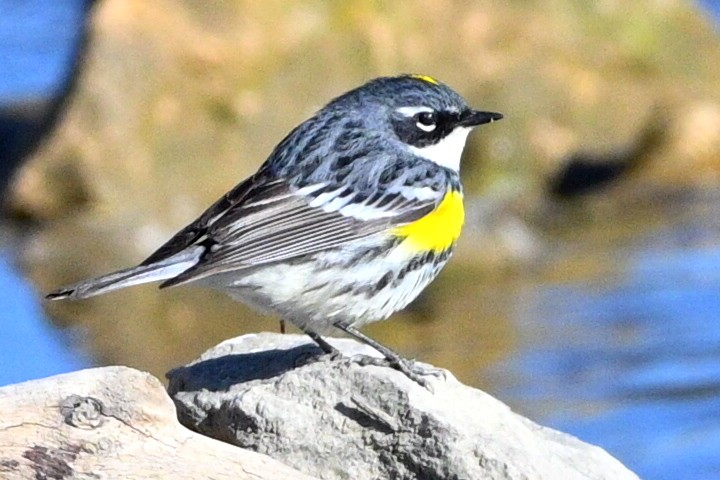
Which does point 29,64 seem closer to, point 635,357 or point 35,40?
point 35,40

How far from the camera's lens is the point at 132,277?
23.5 ft

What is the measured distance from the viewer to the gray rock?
22.2ft

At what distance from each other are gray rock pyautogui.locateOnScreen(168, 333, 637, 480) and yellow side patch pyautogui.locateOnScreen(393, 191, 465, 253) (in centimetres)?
80

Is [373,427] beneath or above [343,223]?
beneath

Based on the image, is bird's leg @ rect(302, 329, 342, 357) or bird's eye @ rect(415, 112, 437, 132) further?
bird's eye @ rect(415, 112, 437, 132)

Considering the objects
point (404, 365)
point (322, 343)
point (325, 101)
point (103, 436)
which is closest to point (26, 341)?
point (325, 101)

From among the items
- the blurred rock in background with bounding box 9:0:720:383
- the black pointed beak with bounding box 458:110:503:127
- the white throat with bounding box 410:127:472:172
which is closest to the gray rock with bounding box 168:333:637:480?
the white throat with bounding box 410:127:472:172

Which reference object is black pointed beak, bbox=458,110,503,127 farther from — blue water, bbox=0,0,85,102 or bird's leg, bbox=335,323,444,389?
blue water, bbox=0,0,85,102

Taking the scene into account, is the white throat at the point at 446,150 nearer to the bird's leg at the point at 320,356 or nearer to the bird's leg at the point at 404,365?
the bird's leg at the point at 320,356

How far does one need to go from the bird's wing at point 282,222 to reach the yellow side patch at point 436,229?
37mm

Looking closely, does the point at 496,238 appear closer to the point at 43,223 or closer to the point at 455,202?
the point at 43,223

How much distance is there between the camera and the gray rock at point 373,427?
6754 mm

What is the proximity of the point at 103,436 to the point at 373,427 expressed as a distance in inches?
55.4

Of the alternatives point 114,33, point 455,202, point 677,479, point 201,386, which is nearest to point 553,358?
point 677,479
